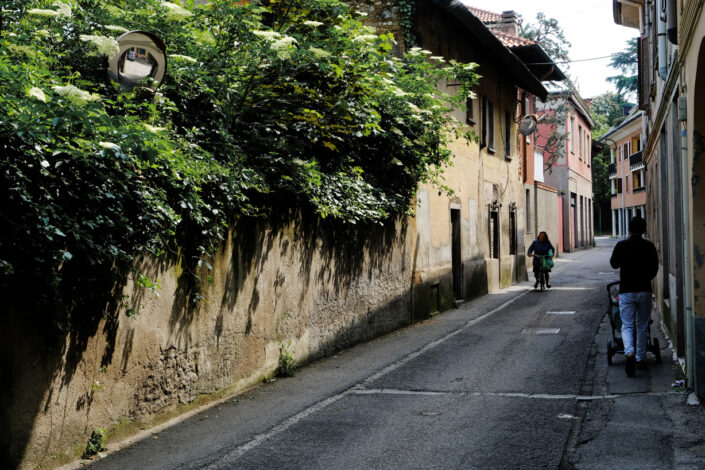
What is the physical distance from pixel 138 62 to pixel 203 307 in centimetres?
260

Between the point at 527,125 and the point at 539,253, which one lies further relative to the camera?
the point at 527,125

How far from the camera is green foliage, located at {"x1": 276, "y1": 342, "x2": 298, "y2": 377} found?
925 centimetres

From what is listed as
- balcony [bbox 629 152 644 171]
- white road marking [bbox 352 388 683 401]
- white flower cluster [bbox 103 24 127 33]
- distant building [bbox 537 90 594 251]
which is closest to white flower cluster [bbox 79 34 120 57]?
white flower cluster [bbox 103 24 127 33]

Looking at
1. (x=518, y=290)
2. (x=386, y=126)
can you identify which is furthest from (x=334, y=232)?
(x=518, y=290)

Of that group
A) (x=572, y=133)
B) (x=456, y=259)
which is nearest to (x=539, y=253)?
(x=456, y=259)

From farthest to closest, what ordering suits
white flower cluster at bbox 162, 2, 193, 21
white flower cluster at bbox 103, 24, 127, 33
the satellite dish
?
the satellite dish, white flower cluster at bbox 162, 2, 193, 21, white flower cluster at bbox 103, 24, 127, 33

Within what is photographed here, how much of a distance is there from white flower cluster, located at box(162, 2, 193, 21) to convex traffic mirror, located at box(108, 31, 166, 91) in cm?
62

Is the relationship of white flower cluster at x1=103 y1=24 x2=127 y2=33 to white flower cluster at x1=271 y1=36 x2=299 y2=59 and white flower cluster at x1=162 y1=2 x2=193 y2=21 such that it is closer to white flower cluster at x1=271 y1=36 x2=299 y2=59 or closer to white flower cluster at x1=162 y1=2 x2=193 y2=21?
white flower cluster at x1=162 y1=2 x2=193 y2=21

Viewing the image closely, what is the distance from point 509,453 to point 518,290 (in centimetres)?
1694

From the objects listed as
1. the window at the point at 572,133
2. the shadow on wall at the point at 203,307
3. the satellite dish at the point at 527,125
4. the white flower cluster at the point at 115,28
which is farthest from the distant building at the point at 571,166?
the white flower cluster at the point at 115,28

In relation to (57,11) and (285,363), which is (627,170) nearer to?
(285,363)

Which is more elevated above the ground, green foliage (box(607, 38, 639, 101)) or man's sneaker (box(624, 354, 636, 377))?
green foliage (box(607, 38, 639, 101))

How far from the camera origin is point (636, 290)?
864 cm

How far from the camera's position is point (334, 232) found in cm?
1120
